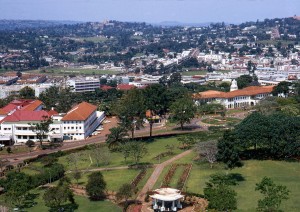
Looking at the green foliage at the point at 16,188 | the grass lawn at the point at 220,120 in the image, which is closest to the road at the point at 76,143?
the grass lawn at the point at 220,120

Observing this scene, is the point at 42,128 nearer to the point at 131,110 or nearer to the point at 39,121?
the point at 39,121

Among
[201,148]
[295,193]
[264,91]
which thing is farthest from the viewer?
[264,91]

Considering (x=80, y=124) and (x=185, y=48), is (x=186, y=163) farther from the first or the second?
(x=185, y=48)

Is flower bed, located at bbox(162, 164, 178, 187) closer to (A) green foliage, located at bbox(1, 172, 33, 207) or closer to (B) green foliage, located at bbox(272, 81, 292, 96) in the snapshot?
(A) green foliage, located at bbox(1, 172, 33, 207)

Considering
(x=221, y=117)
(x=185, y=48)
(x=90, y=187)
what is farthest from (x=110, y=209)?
(x=185, y=48)

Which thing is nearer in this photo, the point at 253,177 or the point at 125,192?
the point at 125,192

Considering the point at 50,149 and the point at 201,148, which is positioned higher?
the point at 201,148

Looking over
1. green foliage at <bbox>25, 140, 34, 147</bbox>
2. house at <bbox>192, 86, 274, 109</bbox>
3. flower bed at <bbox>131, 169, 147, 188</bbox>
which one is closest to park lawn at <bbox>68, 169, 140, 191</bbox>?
flower bed at <bbox>131, 169, 147, 188</bbox>

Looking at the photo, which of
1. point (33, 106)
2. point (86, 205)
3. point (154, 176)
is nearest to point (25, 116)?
point (33, 106)

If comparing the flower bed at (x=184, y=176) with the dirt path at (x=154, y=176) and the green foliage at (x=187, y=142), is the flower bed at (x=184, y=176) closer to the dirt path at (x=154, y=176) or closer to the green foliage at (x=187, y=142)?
the dirt path at (x=154, y=176)
